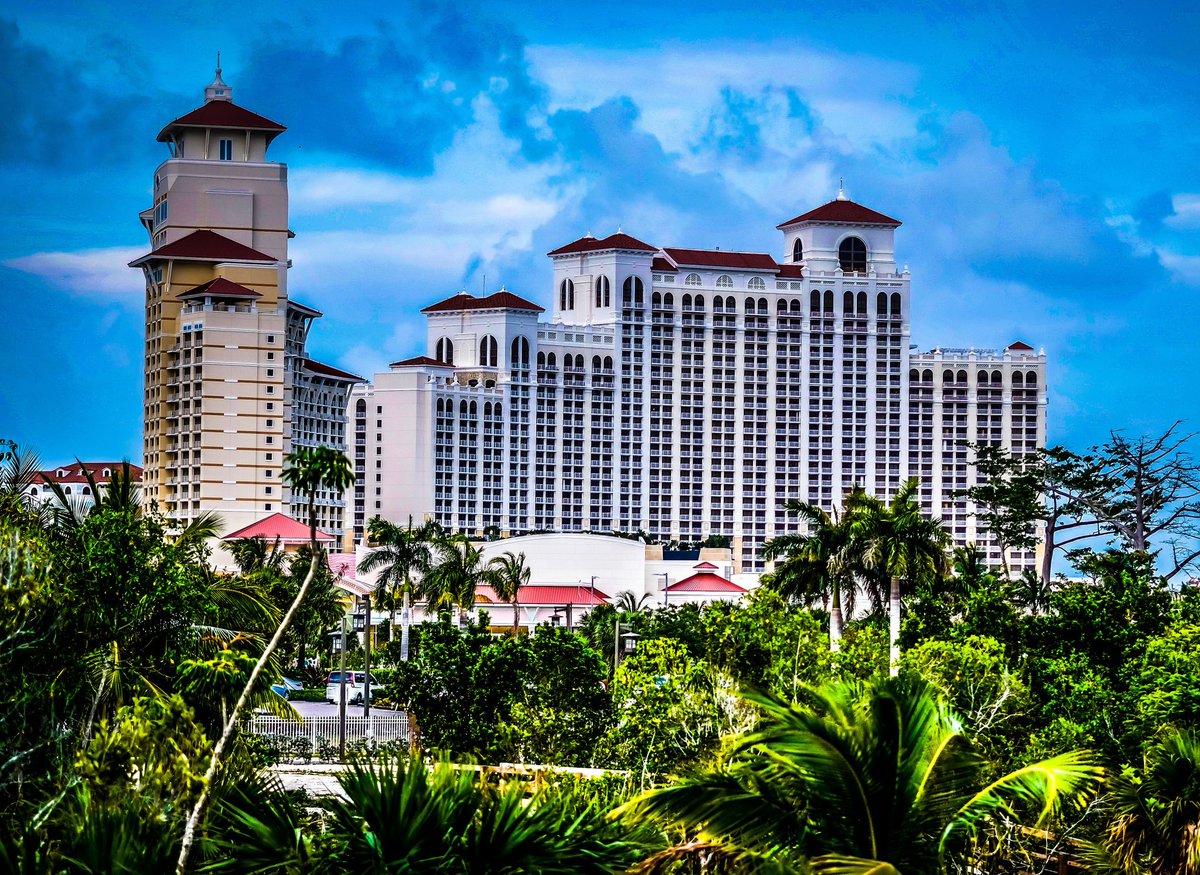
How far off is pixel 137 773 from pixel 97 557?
10.0 meters

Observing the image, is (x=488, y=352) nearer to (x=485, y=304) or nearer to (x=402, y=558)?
(x=485, y=304)

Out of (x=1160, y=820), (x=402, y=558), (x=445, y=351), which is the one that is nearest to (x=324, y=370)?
(x=445, y=351)

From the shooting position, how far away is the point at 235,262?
158 meters

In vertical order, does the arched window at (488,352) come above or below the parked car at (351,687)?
above

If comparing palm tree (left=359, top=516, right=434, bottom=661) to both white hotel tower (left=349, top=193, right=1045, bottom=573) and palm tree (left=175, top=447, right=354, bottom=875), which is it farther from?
palm tree (left=175, top=447, right=354, bottom=875)

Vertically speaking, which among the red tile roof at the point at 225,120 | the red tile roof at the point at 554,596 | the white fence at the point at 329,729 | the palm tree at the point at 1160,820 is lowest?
the white fence at the point at 329,729

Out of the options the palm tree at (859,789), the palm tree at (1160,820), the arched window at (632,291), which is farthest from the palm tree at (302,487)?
the arched window at (632,291)

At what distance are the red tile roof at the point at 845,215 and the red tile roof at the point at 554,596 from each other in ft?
156

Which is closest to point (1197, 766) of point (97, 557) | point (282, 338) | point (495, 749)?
point (97, 557)

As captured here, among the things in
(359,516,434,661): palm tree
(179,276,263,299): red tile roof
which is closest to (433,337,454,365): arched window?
(179,276,263,299): red tile roof

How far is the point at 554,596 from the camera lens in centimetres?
13462

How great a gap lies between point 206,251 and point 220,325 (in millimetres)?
7486

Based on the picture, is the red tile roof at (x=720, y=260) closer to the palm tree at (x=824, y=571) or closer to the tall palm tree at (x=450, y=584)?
the tall palm tree at (x=450, y=584)

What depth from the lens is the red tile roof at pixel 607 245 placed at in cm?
16125
